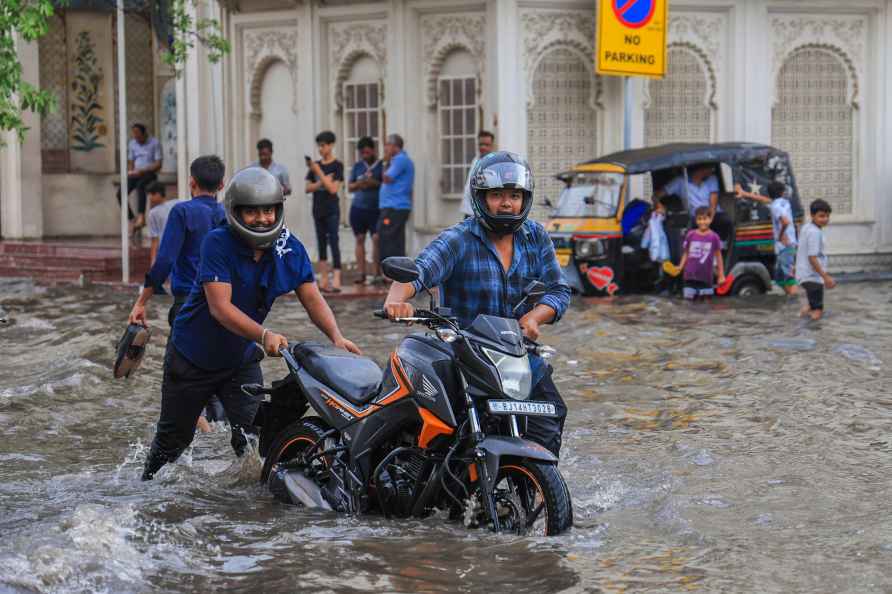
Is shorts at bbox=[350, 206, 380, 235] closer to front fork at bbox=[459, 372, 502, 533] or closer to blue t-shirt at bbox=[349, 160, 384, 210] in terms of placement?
blue t-shirt at bbox=[349, 160, 384, 210]

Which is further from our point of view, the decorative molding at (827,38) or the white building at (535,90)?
the decorative molding at (827,38)

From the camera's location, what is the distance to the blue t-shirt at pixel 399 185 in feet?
58.7

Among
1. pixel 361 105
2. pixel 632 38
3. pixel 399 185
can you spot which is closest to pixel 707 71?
pixel 632 38

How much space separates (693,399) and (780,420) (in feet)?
3.22

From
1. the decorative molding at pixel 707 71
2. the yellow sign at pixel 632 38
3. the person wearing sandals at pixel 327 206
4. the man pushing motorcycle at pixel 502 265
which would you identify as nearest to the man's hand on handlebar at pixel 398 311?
the man pushing motorcycle at pixel 502 265

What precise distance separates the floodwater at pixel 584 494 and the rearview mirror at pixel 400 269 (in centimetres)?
110

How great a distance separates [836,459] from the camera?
811cm

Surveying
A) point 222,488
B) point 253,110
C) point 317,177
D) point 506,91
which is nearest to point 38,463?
point 222,488

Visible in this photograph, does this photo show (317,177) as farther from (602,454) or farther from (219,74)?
(602,454)

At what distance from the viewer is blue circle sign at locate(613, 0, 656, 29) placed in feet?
62.2

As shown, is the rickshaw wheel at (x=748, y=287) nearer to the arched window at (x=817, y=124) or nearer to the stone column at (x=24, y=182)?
the arched window at (x=817, y=124)

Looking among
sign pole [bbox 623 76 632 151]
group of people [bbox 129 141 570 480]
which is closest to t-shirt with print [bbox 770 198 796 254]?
sign pole [bbox 623 76 632 151]

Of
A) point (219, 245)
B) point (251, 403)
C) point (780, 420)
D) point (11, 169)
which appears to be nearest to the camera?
point (219, 245)

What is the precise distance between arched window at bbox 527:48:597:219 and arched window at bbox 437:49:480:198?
83 cm
